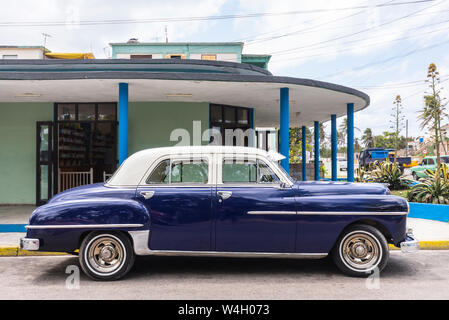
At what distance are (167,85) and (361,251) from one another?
6.24 m

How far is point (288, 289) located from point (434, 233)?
4.65 m

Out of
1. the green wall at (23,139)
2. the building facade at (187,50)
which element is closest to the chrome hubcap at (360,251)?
the green wall at (23,139)

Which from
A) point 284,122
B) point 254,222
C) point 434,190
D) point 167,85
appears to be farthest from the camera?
point 434,190

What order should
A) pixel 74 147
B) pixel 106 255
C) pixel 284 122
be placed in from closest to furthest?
pixel 106 255, pixel 284 122, pixel 74 147

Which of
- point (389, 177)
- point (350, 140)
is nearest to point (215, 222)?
point (350, 140)

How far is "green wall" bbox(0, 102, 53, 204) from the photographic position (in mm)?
11305

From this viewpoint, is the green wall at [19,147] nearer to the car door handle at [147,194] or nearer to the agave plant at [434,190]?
the car door handle at [147,194]

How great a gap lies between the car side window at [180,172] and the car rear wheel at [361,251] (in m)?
2.05

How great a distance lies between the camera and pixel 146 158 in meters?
4.97

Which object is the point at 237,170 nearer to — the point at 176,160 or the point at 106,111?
the point at 176,160

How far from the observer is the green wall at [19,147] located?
37.1 feet

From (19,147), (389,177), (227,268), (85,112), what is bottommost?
(227,268)
